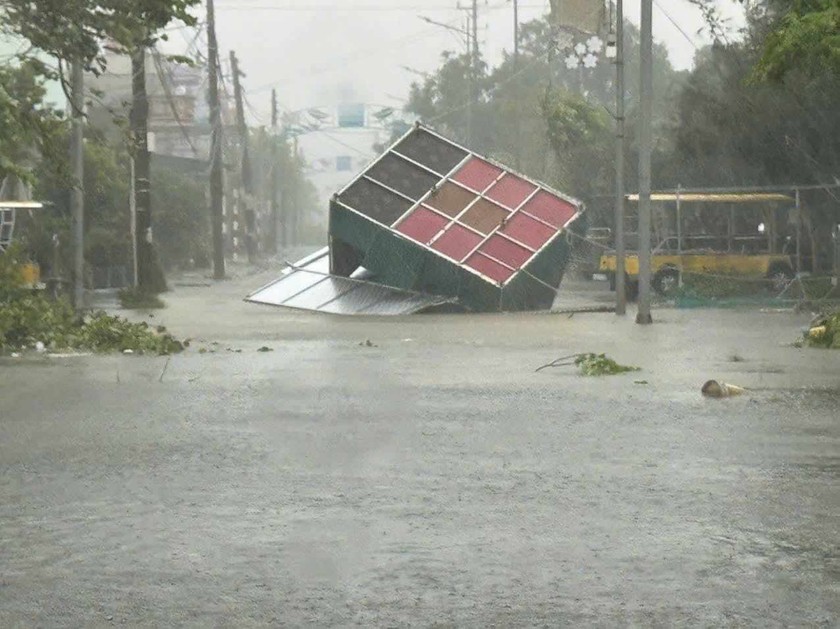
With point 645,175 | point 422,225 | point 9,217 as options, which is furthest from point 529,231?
point 9,217

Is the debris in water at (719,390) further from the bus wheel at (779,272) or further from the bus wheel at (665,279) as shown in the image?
the bus wheel at (665,279)

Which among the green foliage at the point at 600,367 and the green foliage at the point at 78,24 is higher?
the green foliage at the point at 78,24

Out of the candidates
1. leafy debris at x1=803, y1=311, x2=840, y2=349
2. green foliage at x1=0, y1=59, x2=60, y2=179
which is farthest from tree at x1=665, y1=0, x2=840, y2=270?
green foliage at x1=0, y1=59, x2=60, y2=179

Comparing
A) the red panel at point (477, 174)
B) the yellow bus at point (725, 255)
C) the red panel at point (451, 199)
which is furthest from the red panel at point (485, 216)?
the yellow bus at point (725, 255)

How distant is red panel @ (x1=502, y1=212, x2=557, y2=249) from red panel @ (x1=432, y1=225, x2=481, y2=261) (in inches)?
25.9

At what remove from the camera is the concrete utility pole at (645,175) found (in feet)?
104

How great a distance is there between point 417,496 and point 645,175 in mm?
21824

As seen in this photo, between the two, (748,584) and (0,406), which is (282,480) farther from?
(0,406)

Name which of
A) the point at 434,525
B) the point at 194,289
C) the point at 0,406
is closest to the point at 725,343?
the point at 0,406

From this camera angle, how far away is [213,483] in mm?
11086

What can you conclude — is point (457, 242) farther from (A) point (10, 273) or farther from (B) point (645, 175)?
(A) point (10, 273)

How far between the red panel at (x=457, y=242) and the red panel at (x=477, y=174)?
1.12 metres

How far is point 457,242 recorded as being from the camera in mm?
35875

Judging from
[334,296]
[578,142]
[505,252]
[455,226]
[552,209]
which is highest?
[578,142]
